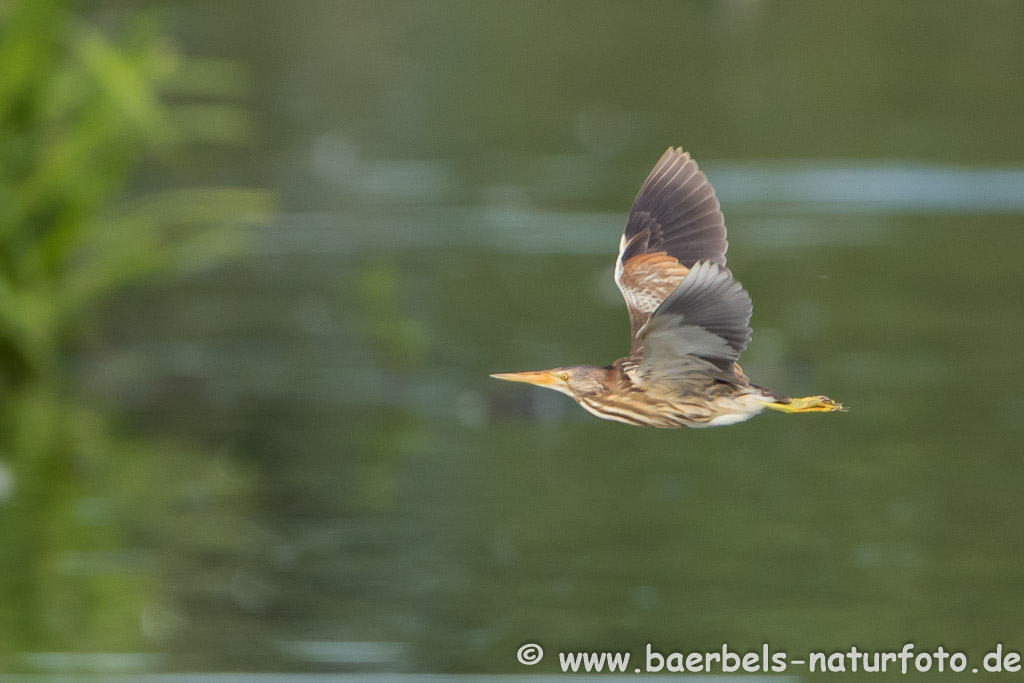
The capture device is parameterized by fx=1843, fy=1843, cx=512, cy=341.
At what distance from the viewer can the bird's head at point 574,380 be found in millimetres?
1819

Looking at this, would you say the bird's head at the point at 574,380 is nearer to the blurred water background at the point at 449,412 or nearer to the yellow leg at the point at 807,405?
the yellow leg at the point at 807,405

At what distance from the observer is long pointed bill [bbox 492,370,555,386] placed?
172cm

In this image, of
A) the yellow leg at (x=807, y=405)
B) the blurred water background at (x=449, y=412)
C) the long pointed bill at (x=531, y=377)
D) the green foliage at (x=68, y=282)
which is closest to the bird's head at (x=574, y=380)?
the long pointed bill at (x=531, y=377)

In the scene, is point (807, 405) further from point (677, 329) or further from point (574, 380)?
point (574, 380)

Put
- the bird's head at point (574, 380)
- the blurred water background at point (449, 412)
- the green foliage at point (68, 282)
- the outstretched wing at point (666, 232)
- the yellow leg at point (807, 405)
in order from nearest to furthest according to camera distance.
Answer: the yellow leg at point (807, 405) < the bird's head at point (574, 380) < the outstretched wing at point (666, 232) < the blurred water background at point (449, 412) < the green foliage at point (68, 282)

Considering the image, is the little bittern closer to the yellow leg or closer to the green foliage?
the yellow leg

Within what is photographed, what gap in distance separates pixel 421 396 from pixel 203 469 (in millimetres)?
848

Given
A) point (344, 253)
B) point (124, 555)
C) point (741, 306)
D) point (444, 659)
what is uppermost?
point (344, 253)

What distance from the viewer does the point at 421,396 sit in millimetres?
6586

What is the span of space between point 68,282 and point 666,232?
4.96 m

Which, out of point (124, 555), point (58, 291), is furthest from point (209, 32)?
point (124, 555)

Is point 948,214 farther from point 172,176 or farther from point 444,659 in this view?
point 444,659

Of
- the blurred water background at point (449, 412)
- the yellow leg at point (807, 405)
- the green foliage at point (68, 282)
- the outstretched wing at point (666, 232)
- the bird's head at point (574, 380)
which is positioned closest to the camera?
the yellow leg at point (807, 405)

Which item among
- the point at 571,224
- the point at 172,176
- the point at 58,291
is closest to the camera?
the point at 58,291
